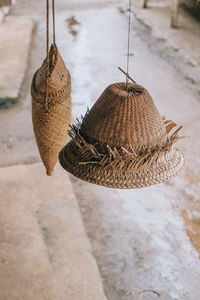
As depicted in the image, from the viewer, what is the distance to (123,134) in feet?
4.93

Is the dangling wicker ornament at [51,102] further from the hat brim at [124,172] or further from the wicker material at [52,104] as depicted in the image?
the hat brim at [124,172]

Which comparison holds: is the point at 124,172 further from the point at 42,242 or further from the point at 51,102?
the point at 42,242

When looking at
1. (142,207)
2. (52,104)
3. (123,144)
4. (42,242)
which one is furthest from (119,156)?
(142,207)

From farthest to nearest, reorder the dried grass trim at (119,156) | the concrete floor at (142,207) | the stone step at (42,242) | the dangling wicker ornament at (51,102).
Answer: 1. the concrete floor at (142,207)
2. the stone step at (42,242)
3. the dangling wicker ornament at (51,102)
4. the dried grass trim at (119,156)

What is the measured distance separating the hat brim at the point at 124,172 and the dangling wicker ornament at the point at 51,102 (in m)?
0.40

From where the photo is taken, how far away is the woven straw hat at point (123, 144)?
150 cm

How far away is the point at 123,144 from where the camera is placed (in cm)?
150

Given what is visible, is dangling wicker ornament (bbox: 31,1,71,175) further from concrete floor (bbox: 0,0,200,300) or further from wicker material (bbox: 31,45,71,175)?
concrete floor (bbox: 0,0,200,300)

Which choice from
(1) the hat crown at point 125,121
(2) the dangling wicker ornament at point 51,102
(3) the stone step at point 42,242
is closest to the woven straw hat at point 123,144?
(1) the hat crown at point 125,121

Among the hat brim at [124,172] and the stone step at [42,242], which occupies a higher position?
the hat brim at [124,172]

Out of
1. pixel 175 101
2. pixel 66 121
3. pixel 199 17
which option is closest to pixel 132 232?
pixel 66 121

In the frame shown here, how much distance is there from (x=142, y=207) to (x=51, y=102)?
2.39m

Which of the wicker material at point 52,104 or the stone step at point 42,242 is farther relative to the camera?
the stone step at point 42,242

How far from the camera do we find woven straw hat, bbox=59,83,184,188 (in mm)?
1505
